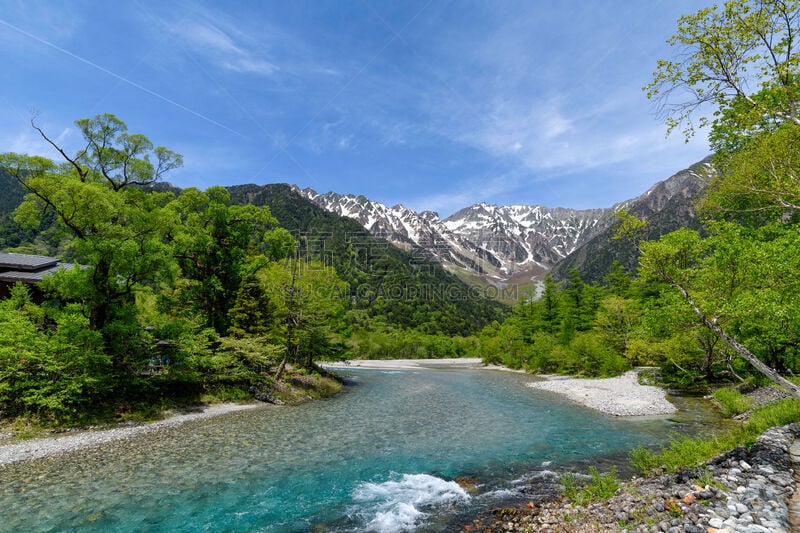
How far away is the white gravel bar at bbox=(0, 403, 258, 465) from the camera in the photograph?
48.9 feet

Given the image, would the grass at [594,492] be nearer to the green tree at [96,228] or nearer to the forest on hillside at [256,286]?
the forest on hillside at [256,286]

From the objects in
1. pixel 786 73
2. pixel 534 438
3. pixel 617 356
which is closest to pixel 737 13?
pixel 786 73

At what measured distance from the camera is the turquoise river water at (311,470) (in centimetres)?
1048

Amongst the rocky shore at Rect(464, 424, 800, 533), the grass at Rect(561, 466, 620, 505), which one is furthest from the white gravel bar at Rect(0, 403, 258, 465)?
the grass at Rect(561, 466, 620, 505)

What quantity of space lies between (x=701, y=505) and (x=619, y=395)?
27.0m

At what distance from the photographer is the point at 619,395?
30547 millimetres

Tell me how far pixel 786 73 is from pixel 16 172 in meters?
35.0

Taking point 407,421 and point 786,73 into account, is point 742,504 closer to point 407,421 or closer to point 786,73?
point 786,73

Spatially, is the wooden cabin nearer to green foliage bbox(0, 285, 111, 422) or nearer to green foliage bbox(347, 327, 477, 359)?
green foliage bbox(0, 285, 111, 422)

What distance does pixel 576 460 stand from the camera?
594 inches

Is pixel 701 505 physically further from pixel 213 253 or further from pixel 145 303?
pixel 145 303

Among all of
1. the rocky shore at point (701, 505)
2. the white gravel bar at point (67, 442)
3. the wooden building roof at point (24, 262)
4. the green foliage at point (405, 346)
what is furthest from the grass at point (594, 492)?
the green foliage at point (405, 346)

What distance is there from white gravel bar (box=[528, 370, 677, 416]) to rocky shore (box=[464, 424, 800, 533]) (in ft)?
49.7

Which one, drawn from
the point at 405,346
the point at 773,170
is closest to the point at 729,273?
the point at 773,170
